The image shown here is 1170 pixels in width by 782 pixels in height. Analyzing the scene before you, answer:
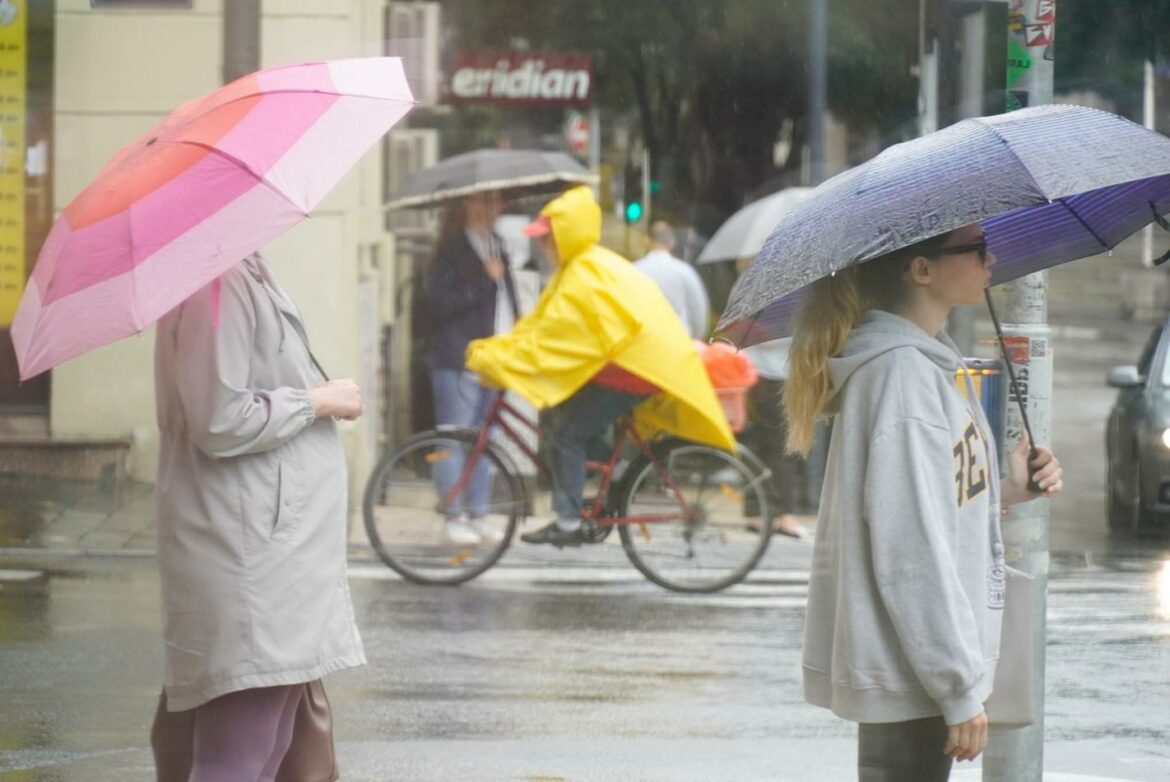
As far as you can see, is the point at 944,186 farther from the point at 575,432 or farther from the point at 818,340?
the point at 575,432

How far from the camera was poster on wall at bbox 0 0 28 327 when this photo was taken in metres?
12.4

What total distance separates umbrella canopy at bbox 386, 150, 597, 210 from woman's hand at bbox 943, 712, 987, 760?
8.91 m

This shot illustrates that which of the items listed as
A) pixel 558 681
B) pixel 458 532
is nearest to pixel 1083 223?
pixel 558 681

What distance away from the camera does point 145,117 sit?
12.3m

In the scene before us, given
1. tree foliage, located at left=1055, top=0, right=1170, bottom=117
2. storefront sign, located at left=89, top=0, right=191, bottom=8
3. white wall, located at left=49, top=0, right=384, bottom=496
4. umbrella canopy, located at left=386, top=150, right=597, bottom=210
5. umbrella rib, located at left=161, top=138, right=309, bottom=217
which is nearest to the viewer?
umbrella rib, located at left=161, top=138, right=309, bottom=217

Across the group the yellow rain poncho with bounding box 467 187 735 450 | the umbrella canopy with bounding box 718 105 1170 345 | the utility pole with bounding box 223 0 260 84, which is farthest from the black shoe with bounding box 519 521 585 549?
the umbrella canopy with bounding box 718 105 1170 345

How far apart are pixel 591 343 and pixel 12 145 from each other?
5.26 meters

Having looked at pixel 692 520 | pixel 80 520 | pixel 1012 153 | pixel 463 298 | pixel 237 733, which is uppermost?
pixel 1012 153

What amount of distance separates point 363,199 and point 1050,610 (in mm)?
6013

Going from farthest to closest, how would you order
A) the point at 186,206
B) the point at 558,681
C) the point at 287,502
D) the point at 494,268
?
the point at 494,268, the point at 558,681, the point at 287,502, the point at 186,206

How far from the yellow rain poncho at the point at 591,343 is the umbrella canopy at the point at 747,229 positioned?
3.57m

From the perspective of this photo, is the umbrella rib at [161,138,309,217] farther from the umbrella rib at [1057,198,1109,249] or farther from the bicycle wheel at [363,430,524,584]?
the bicycle wheel at [363,430,524,584]

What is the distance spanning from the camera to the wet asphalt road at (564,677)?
5969 mm

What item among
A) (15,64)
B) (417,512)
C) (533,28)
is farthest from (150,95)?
(417,512)
